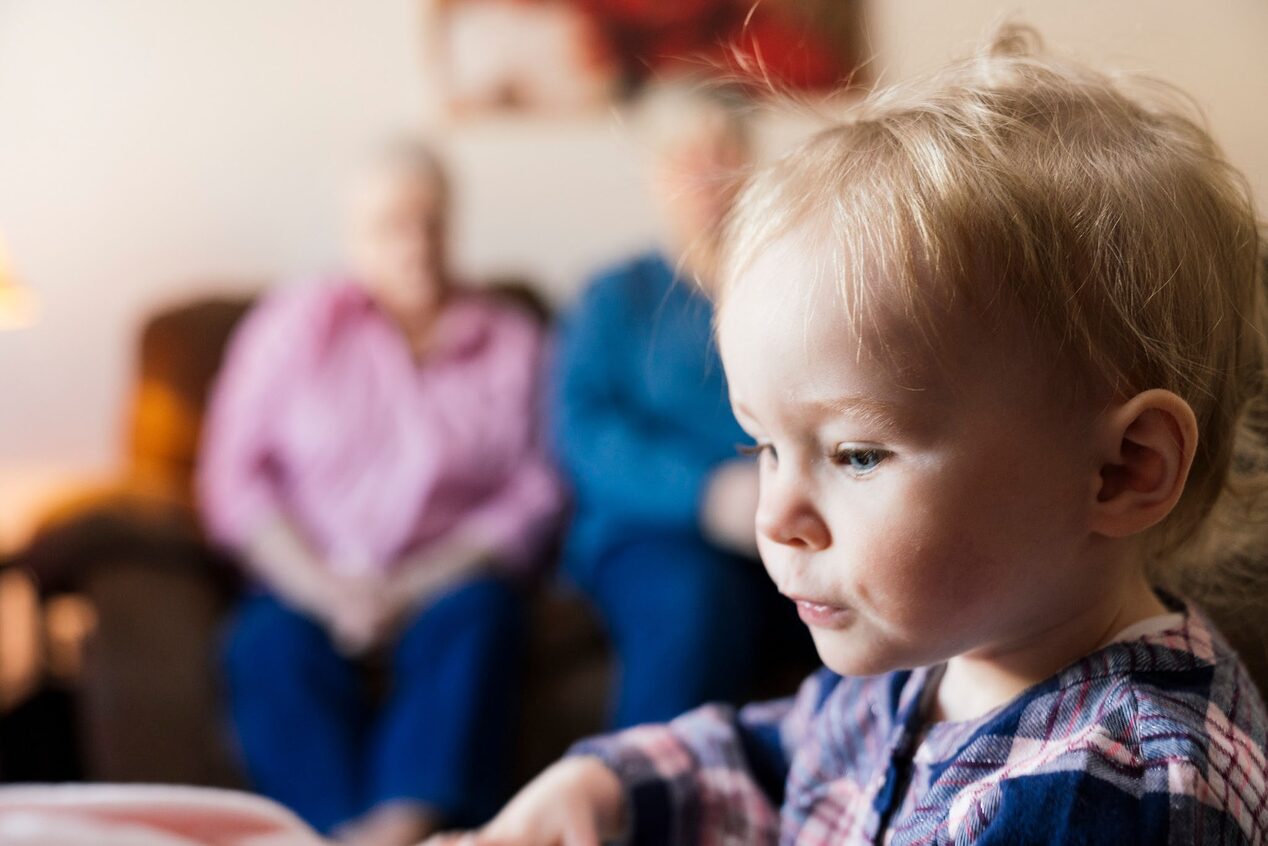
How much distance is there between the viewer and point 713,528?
1903 millimetres

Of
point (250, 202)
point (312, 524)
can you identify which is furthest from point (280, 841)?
point (250, 202)

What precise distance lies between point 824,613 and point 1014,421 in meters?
0.15

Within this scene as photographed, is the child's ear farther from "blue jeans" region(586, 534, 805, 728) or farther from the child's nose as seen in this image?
"blue jeans" region(586, 534, 805, 728)

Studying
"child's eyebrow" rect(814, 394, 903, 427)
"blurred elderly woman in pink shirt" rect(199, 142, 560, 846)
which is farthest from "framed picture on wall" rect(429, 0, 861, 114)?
"child's eyebrow" rect(814, 394, 903, 427)

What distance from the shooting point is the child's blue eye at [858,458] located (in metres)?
0.59

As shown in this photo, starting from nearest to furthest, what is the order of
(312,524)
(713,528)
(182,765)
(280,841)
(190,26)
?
(280,841), (182,765), (713,528), (312,524), (190,26)

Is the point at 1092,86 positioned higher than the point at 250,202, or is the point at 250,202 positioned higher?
the point at 1092,86

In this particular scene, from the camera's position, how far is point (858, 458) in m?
0.60

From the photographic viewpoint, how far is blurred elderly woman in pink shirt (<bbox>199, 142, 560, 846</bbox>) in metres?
1.80

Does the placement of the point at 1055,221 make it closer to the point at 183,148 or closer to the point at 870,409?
the point at 870,409

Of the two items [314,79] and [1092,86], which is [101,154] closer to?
[314,79]

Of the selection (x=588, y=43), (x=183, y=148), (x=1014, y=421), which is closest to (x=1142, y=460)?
(x=1014, y=421)

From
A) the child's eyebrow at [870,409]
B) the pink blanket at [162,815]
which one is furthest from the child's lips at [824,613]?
the pink blanket at [162,815]

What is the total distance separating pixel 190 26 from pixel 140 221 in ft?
1.51
